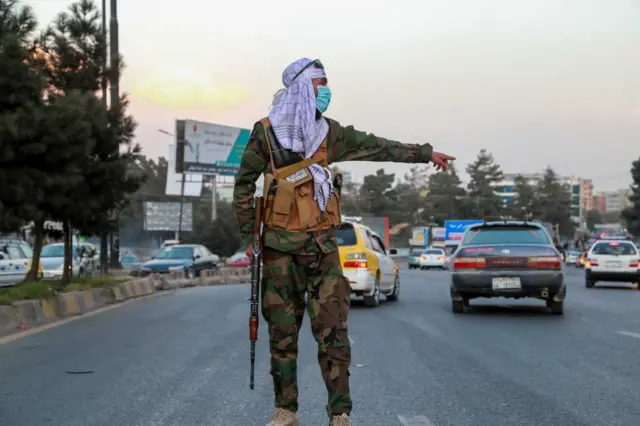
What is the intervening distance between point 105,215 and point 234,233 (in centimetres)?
4072

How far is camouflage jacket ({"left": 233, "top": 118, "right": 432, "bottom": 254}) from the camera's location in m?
4.90

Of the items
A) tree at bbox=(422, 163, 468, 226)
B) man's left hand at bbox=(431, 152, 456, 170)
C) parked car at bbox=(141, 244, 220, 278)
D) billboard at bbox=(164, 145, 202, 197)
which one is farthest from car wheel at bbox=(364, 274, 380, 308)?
tree at bbox=(422, 163, 468, 226)

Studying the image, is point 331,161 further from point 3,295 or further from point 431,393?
point 3,295

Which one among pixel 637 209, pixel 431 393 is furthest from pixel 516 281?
pixel 637 209

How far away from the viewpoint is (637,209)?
95.2 m

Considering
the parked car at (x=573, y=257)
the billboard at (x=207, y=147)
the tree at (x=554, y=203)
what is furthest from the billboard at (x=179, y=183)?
the tree at (x=554, y=203)

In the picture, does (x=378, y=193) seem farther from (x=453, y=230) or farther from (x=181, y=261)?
(x=181, y=261)

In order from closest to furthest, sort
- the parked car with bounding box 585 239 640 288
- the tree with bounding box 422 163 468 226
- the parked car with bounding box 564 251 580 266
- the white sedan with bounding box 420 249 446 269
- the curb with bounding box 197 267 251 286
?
the parked car with bounding box 585 239 640 288
the curb with bounding box 197 267 251 286
the white sedan with bounding box 420 249 446 269
the parked car with bounding box 564 251 580 266
the tree with bounding box 422 163 468 226

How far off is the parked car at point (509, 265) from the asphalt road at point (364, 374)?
30.7 inches

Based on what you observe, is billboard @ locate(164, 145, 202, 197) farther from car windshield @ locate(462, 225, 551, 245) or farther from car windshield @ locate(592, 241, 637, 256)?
car windshield @ locate(462, 225, 551, 245)

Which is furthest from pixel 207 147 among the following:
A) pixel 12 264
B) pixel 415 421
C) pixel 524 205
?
pixel 524 205

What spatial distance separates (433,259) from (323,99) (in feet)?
192

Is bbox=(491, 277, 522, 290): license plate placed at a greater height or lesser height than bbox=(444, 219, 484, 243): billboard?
lesser

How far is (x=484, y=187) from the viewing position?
129 m
